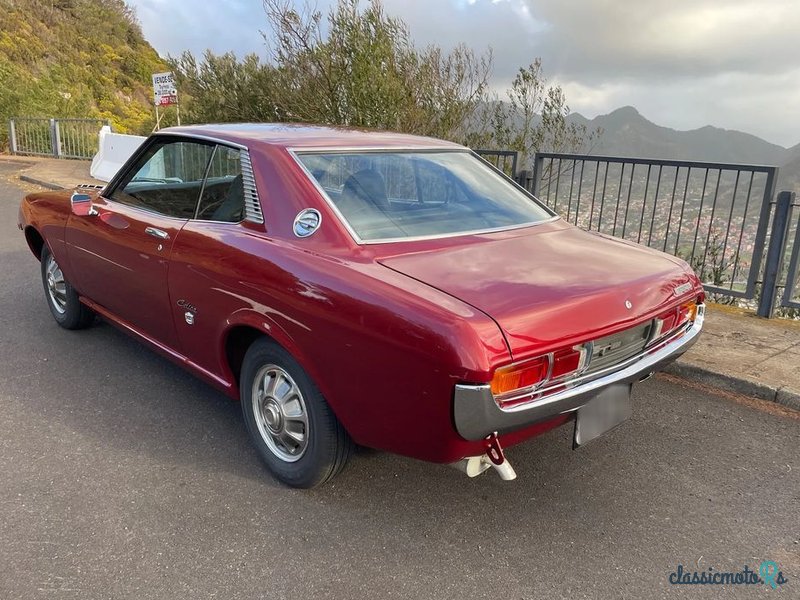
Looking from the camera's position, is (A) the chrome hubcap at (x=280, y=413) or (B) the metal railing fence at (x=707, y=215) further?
(B) the metal railing fence at (x=707, y=215)

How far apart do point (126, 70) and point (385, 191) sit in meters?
46.5

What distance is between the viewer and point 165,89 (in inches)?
466

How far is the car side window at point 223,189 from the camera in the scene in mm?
3062

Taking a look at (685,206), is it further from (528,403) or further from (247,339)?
(247,339)

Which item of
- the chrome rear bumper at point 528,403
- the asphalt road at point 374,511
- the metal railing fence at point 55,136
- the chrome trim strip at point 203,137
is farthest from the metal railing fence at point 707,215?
the metal railing fence at point 55,136

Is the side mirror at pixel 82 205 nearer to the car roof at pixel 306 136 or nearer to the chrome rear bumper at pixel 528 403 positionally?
the car roof at pixel 306 136

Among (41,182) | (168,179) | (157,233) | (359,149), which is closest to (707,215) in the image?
(359,149)

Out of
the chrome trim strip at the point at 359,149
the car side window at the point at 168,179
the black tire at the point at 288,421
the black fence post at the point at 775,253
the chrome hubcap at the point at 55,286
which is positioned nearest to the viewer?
the black tire at the point at 288,421

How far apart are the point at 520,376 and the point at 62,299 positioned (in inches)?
162

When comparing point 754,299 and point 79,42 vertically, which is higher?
point 79,42

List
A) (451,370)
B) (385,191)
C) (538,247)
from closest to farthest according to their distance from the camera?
(451,370) < (538,247) < (385,191)

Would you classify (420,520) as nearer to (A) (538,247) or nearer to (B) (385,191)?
(A) (538,247)

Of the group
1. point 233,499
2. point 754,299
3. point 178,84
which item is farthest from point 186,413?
point 178,84

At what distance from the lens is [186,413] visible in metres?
3.62
